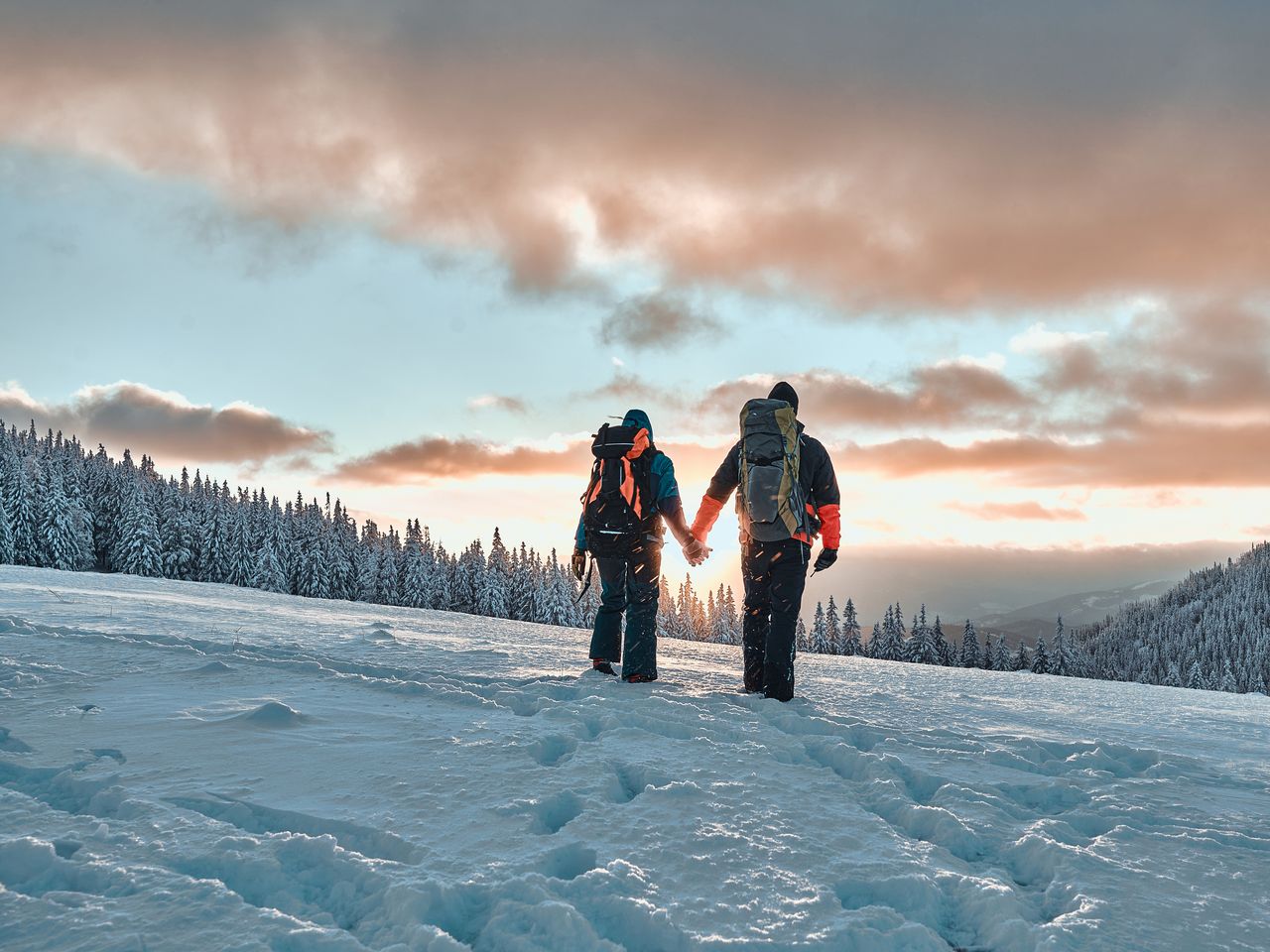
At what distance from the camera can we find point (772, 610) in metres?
7.15

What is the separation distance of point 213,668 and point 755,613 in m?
5.20

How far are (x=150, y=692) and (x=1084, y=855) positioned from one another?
605 cm

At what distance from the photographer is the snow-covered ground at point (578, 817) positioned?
8.16 ft

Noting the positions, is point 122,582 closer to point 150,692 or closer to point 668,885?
point 150,692

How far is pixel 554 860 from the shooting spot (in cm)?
292

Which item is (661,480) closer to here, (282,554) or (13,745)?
(13,745)

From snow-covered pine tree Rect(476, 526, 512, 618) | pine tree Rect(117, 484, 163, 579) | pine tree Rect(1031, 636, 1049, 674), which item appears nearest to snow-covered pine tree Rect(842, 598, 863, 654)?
pine tree Rect(1031, 636, 1049, 674)

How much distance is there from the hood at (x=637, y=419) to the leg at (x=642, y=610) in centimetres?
132

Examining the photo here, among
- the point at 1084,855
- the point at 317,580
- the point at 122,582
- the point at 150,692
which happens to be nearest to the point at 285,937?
the point at 1084,855

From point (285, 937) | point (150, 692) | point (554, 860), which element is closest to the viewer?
point (285, 937)

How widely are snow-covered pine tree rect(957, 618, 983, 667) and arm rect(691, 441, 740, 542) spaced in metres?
85.2

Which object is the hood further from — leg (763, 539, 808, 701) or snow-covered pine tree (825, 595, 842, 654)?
snow-covered pine tree (825, 595, 842, 654)

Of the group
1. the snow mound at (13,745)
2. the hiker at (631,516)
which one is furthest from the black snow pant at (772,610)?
the snow mound at (13,745)

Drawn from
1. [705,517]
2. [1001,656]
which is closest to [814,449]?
[705,517]
